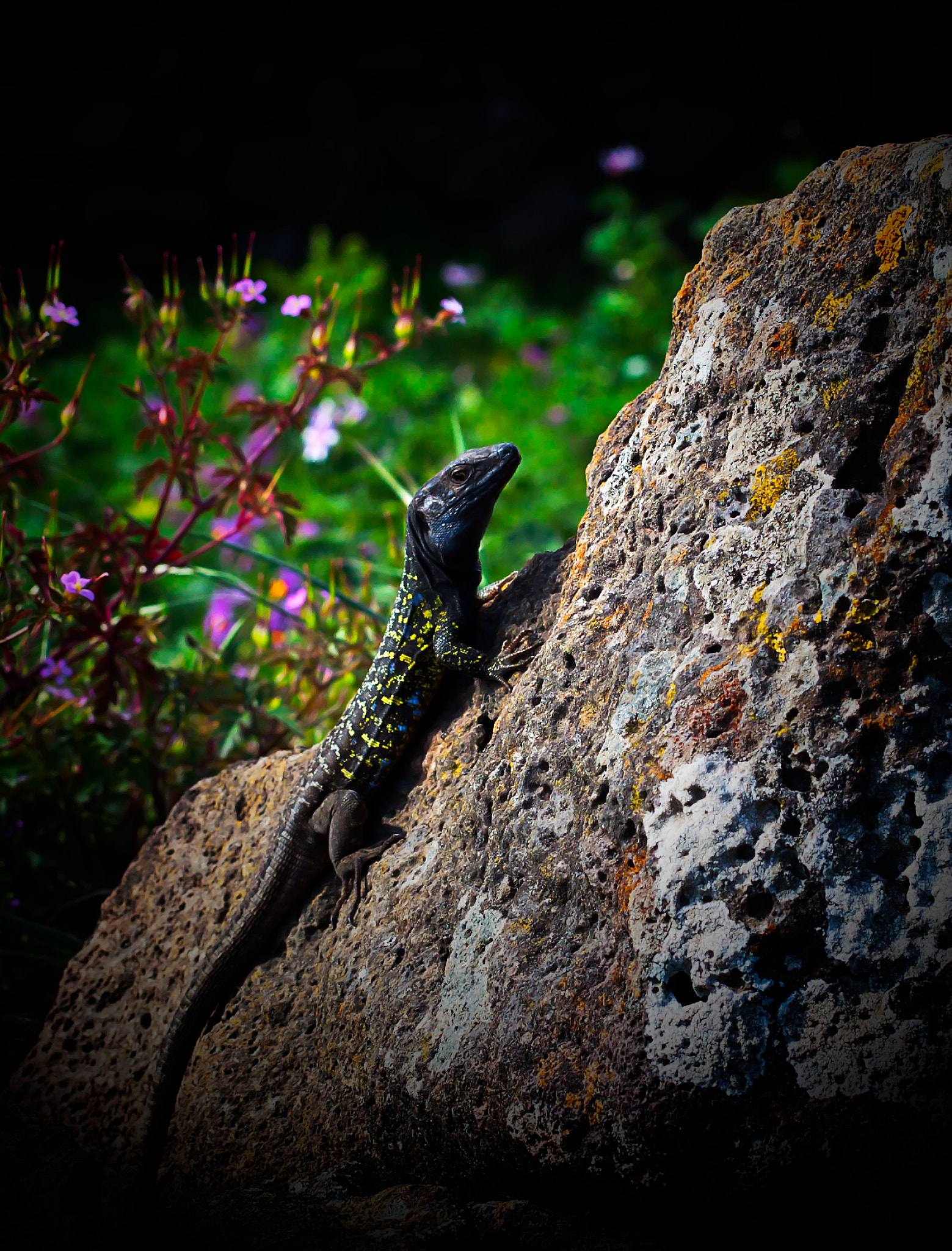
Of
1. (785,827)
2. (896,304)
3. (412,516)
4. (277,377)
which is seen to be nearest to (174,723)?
(412,516)

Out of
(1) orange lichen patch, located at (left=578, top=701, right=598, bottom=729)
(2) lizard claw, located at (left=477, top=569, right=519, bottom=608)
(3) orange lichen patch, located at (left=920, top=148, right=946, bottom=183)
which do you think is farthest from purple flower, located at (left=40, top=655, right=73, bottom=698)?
(3) orange lichen patch, located at (left=920, top=148, right=946, bottom=183)

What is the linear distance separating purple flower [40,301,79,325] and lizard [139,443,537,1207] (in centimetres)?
142

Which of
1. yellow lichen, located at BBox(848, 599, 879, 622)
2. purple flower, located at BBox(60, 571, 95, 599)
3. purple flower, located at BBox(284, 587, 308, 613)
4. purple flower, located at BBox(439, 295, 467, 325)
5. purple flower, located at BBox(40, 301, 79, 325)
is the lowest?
yellow lichen, located at BBox(848, 599, 879, 622)

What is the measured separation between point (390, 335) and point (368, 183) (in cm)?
606

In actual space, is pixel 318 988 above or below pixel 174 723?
below

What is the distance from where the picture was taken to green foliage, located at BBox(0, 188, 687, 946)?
4.10 metres

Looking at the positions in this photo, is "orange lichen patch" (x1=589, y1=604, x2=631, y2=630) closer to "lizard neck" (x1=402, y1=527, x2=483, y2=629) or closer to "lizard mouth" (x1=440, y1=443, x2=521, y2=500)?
"lizard neck" (x1=402, y1=527, x2=483, y2=629)

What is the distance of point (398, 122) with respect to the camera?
14703 mm

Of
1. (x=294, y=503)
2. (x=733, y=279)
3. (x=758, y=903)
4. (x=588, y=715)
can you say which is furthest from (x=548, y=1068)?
(x=294, y=503)

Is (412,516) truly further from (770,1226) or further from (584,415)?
(584,415)

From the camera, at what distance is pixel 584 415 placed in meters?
7.30

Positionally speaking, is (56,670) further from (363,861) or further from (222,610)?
(222,610)

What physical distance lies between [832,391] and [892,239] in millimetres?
376

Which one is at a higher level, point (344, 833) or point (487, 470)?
point (487, 470)
